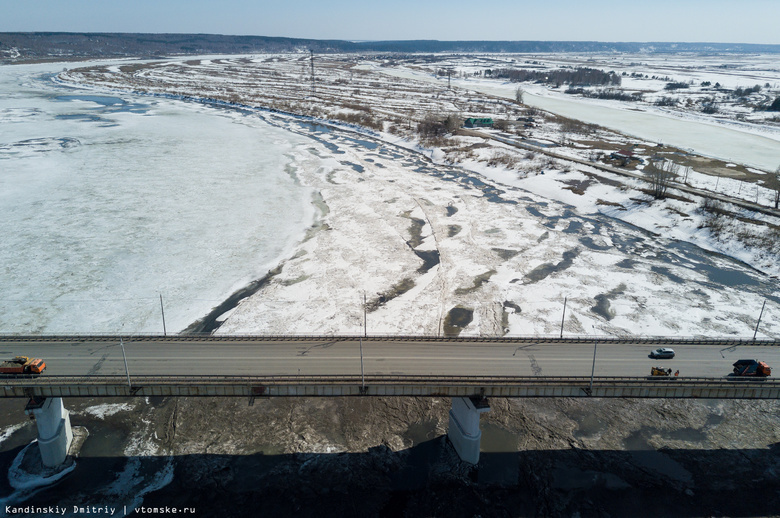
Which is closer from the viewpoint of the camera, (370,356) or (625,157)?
(370,356)

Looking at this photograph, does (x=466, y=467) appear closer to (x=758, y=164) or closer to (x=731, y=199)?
(x=731, y=199)

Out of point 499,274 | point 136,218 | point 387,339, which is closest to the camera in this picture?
point 387,339

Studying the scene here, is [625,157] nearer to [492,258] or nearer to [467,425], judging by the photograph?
[492,258]

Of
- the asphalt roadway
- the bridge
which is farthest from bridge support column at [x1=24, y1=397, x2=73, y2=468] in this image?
the asphalt roadway

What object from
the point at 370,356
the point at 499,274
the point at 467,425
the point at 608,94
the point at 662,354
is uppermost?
the point at 608,94

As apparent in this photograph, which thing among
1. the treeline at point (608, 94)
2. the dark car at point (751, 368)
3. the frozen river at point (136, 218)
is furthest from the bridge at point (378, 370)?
the treeline at point (608, 94)

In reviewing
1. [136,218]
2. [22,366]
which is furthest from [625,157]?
[22,366]
